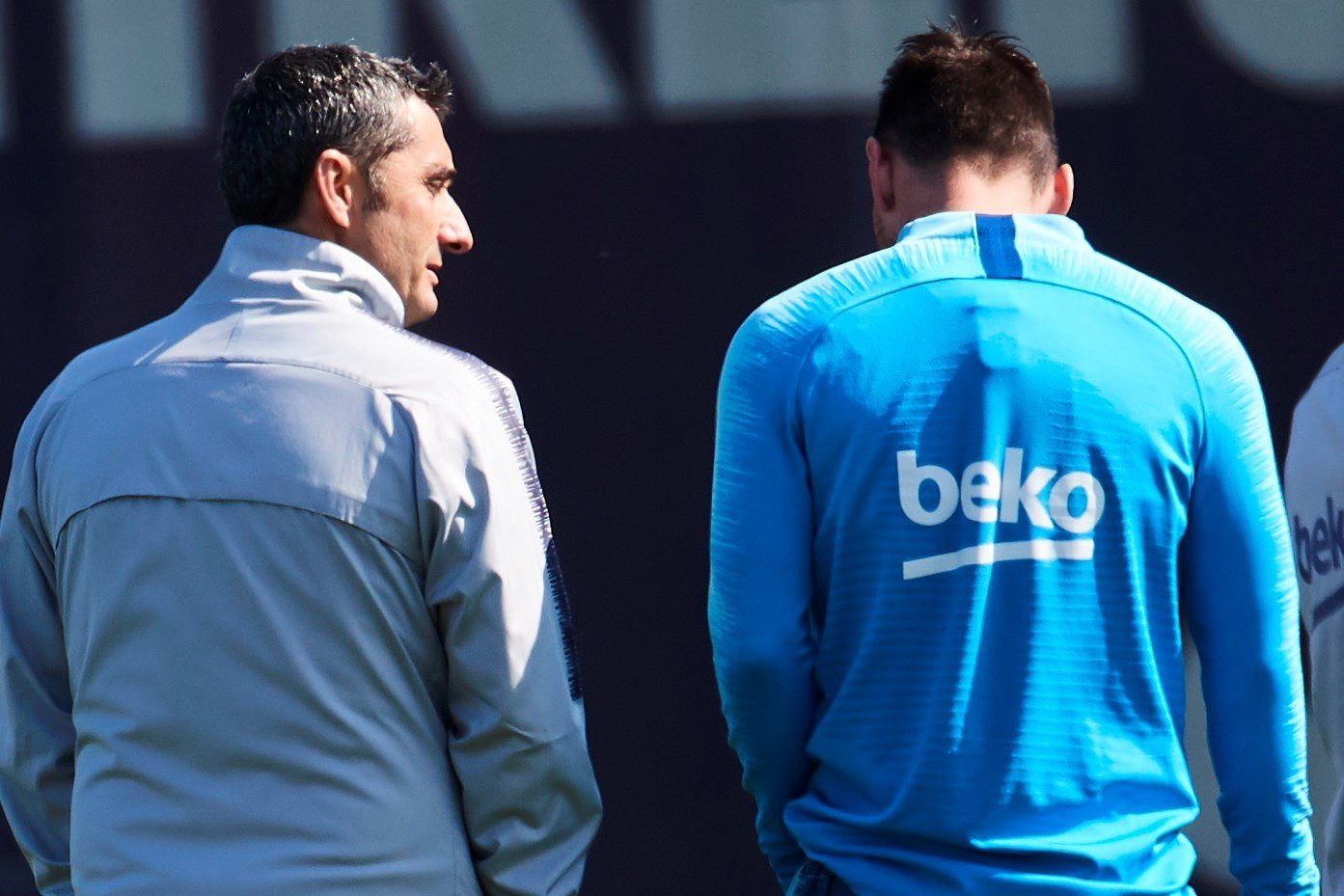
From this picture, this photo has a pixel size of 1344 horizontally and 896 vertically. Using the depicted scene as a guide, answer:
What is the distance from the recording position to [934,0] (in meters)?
2.89

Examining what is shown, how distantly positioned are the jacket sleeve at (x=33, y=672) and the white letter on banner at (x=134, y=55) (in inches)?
56.3

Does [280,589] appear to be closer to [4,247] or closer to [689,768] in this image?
[689,768]

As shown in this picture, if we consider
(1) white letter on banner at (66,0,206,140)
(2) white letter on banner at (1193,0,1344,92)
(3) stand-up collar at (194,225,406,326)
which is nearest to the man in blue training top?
(3) stand-up collar at (194,225,406,326)

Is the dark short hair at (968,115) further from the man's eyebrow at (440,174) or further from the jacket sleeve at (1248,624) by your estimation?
the man's eyebrow at (440,174)

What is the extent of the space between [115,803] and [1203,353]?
115cm

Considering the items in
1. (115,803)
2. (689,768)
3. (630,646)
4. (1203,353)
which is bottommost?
(689,768)

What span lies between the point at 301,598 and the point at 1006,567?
2.21 feet

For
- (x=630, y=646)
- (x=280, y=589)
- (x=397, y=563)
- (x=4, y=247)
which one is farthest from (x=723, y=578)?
(x=4, y=247)

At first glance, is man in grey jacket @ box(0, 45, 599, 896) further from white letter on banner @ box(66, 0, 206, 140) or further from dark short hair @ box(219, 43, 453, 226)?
white letter on banner @ box(66, 0, 206, 140)

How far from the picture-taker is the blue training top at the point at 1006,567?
1.43m

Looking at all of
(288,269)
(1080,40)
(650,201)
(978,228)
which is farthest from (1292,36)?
(288,269)

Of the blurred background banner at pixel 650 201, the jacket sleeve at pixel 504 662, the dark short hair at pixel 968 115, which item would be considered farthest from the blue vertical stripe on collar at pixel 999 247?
the blurred background banner at pixel 650 201

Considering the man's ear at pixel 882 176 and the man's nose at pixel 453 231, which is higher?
the man's ear at pixel 882 176

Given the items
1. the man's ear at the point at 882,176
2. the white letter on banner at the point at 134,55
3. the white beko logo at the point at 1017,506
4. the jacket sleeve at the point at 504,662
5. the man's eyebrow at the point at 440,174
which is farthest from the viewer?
the white letter on banner at the point at 134,55
